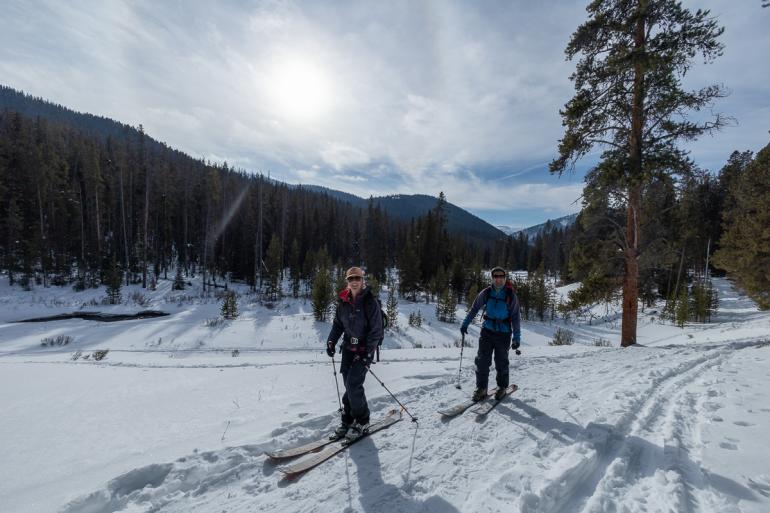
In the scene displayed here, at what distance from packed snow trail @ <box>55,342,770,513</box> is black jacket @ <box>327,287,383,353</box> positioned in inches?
49.8

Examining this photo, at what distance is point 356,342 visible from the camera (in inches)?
177

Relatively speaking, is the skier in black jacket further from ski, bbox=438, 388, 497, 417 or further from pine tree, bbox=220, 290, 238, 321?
pine tree, bbox=220, 290, 238, 321

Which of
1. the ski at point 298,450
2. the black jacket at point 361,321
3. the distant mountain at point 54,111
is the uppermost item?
the distant mountain at point 54,111

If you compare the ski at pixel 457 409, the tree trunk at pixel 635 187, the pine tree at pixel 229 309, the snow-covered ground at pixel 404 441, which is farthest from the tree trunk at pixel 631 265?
the pine tree at pixel 229 309

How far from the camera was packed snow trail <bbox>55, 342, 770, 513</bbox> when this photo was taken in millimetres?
3016

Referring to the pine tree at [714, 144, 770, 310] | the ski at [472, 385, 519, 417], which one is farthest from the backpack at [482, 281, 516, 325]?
the pine tree at [714, 144, 770, 310]

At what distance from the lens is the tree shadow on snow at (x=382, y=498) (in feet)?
9.79

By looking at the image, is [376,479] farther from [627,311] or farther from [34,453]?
[627,311]

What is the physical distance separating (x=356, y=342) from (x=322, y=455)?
1.39 metres

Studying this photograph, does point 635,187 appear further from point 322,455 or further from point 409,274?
point 409,274

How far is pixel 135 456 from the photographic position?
3885 mm

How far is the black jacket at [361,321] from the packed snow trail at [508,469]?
4.15 ft

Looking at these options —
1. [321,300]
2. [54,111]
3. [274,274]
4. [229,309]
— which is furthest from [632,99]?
[54,111]

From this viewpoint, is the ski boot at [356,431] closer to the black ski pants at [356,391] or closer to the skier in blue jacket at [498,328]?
the black ski pants at [356,391]
